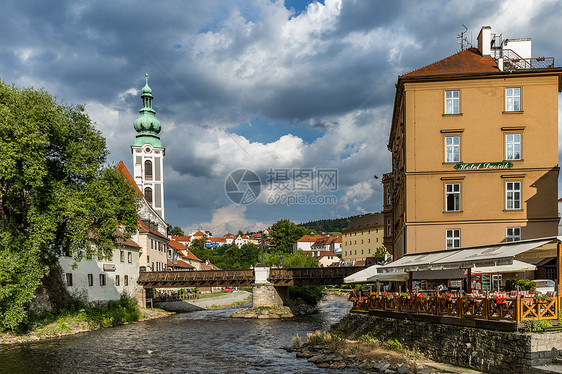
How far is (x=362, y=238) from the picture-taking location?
421 ft

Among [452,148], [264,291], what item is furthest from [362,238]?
[452,148]

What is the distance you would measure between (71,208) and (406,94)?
71.7 ft

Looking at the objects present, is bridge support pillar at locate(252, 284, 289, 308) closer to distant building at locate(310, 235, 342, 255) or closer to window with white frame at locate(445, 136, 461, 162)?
window with white frame at locate(445, 136, 461, 162)

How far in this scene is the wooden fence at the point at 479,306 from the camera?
14648mm

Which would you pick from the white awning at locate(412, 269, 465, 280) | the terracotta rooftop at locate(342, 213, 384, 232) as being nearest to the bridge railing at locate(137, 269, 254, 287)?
the white awning at locate(412, 269, 465, 280)

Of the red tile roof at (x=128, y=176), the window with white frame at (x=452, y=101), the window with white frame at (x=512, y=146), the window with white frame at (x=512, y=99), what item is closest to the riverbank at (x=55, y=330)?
the red tile roof at (x=128, y=176)

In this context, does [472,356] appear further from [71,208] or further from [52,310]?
[52,310]

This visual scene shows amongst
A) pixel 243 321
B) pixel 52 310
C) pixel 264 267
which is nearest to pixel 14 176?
pixel 52 310

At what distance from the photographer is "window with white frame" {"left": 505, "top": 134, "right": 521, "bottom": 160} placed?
3048 centimetres

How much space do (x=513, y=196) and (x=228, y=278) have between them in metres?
30.2

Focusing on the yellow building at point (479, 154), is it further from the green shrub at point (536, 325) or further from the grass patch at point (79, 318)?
the grass patch at point (79, 318)

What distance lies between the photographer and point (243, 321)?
4316cm

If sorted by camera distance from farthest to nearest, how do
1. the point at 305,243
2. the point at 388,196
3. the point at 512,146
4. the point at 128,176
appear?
1. the point at 305,243
2. the point at 128,176
3. the point at 388,196
4. the point at 512,146

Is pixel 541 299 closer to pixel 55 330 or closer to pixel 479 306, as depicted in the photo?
pixel 479 306
